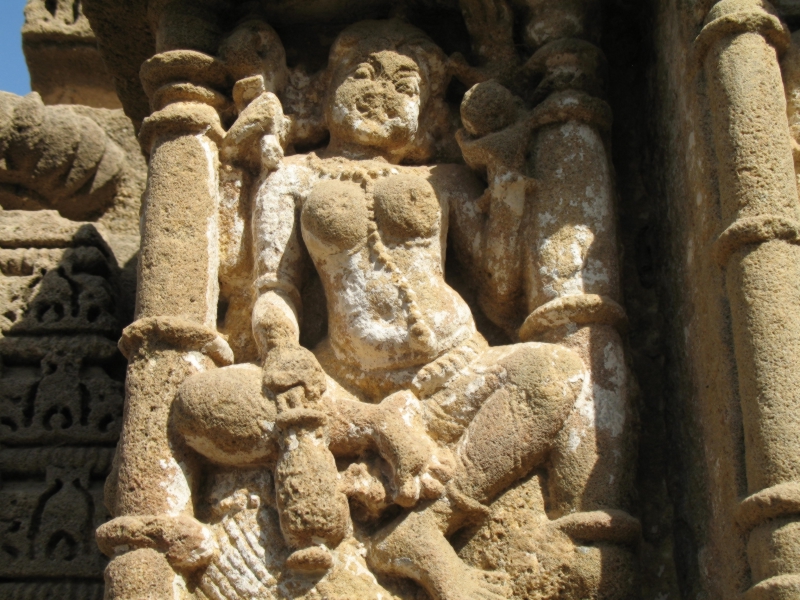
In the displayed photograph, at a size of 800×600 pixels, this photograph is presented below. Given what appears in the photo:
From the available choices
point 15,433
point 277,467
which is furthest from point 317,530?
point 15,433

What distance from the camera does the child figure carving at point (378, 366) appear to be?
3.97 m

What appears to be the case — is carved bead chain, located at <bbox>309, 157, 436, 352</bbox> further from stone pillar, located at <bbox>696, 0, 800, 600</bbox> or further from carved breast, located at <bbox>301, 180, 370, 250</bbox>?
stone pillar, located at <bbox>696, 0, 800, 600</bbox>

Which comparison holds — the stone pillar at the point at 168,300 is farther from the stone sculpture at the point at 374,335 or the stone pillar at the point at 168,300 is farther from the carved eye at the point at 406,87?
the carved eye at the point at 406,87

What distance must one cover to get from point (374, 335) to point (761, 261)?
1513 millimetres

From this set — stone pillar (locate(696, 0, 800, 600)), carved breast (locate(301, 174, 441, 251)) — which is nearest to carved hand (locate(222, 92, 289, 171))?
carved breast (locate(301, 174, 441, 251))

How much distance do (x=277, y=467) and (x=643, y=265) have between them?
6.06 ft

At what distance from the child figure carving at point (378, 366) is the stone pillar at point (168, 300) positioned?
0.15 meters

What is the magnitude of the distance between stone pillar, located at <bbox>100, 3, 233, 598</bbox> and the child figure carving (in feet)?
0.49

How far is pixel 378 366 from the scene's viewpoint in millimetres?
4383

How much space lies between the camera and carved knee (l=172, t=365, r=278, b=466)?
160 inches

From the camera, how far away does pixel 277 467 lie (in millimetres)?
4016

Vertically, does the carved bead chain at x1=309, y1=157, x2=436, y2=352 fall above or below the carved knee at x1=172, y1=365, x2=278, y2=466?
above

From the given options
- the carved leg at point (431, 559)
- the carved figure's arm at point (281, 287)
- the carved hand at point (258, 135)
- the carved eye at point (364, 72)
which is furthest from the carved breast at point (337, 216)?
the carved leg at point (431, 559)

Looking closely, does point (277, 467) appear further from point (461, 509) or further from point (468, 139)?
point (468, 139)
